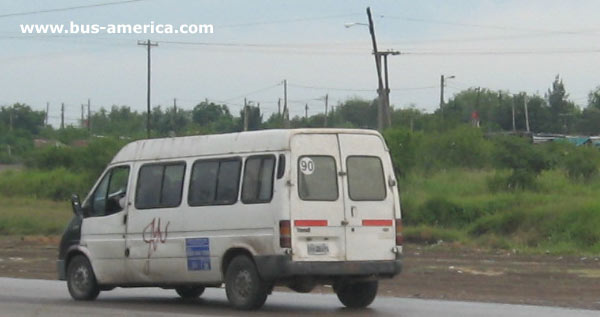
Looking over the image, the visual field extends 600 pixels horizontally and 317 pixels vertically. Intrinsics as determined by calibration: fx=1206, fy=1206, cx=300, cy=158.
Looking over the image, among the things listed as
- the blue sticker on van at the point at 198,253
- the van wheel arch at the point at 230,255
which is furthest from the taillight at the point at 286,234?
the blue sticker on van at the point at 198,253

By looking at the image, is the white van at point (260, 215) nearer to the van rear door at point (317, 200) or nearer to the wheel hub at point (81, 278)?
the van rear door at point (317, 200)

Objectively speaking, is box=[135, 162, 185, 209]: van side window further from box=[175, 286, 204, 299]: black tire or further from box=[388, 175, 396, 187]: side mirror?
box=[388, 175, 396, 187]: side mirror

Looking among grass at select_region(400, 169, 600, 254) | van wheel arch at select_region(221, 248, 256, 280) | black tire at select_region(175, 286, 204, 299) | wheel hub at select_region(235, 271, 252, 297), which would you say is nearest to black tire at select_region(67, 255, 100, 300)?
black tire at select_region(175, 286, 204, 299)

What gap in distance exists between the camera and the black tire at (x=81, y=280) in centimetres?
1881

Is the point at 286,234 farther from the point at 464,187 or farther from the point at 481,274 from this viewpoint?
the point at 464,187

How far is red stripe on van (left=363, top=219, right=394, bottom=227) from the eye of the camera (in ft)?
53.6

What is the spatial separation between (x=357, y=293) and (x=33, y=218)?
1352 inches

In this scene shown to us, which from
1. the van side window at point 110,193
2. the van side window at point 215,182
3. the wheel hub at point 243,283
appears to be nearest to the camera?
the wheel hub at point 243,283

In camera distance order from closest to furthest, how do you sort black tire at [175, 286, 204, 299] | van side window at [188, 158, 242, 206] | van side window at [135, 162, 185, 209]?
van side window at [188, 158, 242, 206] < van side window at [135, 162, 185, 209] < black tire at [175, 286, 204, 299]

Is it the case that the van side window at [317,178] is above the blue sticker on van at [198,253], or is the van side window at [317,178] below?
above

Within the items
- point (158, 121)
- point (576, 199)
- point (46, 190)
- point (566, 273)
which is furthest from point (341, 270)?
point (158, 121)

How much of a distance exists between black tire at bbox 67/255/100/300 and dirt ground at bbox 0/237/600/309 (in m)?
4.93

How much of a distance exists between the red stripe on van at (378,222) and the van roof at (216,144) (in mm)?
1191

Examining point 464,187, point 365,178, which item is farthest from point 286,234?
point 464,187
